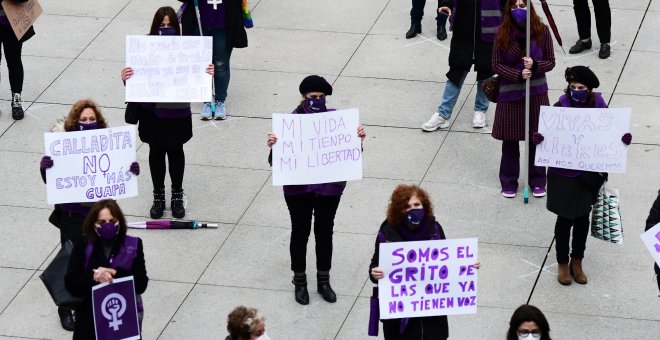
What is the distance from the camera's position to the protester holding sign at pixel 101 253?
830 centimetres

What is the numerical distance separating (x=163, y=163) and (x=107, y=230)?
9.58 feet

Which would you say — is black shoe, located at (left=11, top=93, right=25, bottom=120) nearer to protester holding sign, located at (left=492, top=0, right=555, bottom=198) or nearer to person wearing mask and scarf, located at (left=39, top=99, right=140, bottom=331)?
person wearing mask and scarf, located at (left=39, top=99, right=140, bottom=331)

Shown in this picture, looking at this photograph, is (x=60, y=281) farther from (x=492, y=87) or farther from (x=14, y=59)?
(x=14, y=59)

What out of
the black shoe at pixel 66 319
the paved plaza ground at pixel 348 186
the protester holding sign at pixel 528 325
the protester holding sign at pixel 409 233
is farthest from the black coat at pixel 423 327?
the black shoe at pixel 66 319

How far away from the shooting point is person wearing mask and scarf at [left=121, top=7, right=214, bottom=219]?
10.9m

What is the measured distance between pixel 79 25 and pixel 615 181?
6.26 m

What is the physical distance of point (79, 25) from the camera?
14859mm

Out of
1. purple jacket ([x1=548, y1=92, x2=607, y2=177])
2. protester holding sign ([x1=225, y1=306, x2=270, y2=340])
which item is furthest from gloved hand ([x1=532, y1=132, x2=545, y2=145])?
protester holding sign ([x1=225, y1=306, x2=270, y2=340])

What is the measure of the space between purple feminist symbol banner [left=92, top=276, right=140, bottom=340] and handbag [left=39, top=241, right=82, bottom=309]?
15cm

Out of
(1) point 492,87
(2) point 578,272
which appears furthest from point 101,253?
(1) point 492,87

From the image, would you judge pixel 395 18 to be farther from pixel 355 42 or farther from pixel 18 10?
pixel 18 10

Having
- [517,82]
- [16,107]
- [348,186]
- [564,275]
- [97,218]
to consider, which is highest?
[97,218]

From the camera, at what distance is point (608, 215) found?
9.94 m

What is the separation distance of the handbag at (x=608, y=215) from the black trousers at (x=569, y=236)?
0.31 feet
